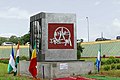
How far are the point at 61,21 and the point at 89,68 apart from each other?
3994 mm

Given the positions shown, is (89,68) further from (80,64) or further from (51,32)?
(51,32)

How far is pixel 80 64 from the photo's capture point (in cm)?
2569

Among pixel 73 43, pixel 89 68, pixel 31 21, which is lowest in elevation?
pixel 89 68

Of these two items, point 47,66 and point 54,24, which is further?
point 54,24

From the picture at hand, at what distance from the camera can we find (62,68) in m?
24.9

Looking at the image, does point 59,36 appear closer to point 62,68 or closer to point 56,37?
point 56,37

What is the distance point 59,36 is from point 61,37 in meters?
0.16

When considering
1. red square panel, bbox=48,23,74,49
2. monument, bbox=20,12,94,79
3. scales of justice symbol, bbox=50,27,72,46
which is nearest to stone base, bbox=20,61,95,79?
monument, bbox=20,12,94,79

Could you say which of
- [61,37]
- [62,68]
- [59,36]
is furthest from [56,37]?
[62,68]

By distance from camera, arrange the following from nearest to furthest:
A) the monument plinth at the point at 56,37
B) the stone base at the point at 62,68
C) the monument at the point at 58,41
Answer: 1. the stone base at the point at 62,68
2. the monument at the point at 58,41
3. the monument plinth at the point at 56,37

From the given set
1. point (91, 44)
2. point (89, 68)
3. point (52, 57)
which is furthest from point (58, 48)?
point (91, 44)

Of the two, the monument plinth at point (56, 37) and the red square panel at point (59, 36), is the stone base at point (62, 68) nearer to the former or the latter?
the monument plinth at point (56, 37)

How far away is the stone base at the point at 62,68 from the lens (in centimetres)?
2419

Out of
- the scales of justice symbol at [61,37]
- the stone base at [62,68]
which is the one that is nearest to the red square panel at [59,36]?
the scales of justice symbol at [61,37]
